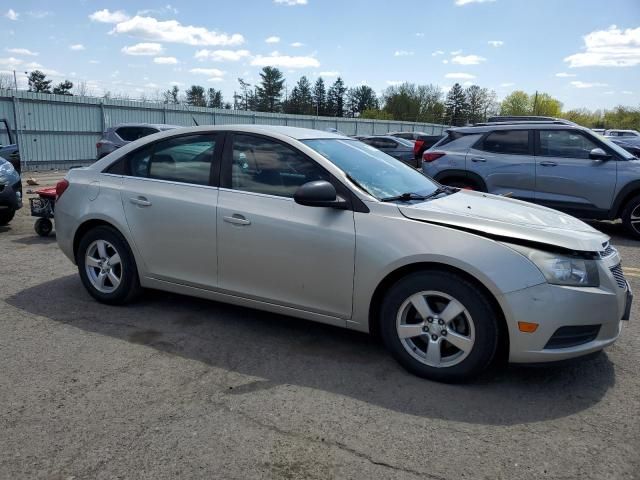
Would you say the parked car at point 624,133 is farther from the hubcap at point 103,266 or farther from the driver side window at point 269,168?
the hubcap at point 103,266

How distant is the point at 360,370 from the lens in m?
3.64

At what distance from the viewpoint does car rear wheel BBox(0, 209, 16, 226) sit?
8.28m

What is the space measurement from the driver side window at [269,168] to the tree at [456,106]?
322ft

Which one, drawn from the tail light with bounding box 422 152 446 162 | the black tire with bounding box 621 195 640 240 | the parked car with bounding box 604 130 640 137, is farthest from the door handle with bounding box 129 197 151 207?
the parked car with bounding box 604 130 640 137

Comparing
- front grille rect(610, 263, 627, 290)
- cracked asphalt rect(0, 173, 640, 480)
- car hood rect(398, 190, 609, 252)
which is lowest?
cracked asphalt rect(0, 173, 640, 480)

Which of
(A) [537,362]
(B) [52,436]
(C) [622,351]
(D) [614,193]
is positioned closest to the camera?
(B) [52,436]

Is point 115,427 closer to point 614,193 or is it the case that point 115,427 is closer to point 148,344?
point 148,344

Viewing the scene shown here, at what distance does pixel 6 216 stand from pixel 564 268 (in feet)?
27.1

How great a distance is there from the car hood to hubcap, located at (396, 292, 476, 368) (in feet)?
1.63

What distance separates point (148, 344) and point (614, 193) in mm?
7451

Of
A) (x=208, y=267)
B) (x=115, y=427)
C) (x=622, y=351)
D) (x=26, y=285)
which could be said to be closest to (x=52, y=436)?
(x=115, y=427)

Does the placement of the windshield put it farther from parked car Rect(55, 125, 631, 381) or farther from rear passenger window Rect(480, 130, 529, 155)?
rear passenger window Rect(480, 130, 529, 155)

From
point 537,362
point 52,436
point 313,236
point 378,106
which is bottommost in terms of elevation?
point 52,436

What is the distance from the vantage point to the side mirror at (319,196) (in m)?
3.60
